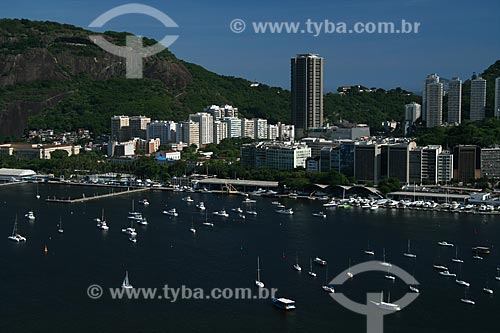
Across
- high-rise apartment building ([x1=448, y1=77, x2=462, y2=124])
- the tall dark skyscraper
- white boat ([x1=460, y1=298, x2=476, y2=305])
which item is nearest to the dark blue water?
white boat ([x1=460, y1=298, x2=476, y2=305])

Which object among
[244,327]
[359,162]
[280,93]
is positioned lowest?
[244,327]

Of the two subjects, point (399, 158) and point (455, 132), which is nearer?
point (399, 158)

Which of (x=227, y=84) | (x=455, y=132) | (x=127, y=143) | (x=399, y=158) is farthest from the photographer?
(x=227, y=84)

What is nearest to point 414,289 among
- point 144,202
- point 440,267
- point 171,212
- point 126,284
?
point 440,267

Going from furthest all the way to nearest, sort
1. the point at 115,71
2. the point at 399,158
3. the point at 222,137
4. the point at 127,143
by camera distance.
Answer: the point at 115,71 → the point at 222,137 → the point at 127,143 → the point at 399,158

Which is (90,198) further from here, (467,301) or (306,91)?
(306,91)

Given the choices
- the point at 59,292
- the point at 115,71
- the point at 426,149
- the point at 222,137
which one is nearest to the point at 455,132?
the point at 426,149

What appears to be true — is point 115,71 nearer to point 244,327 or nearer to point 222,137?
point 222,137
